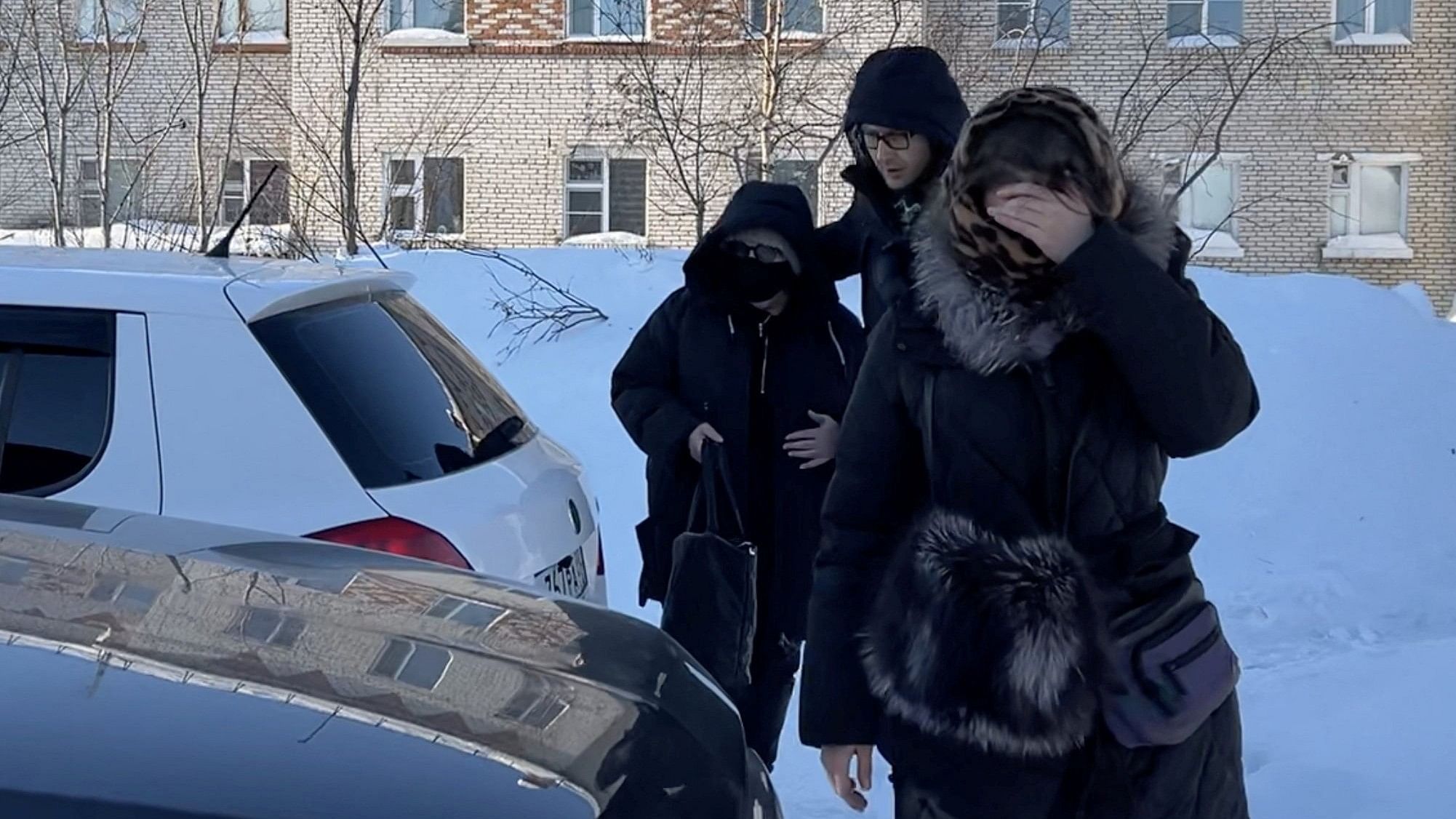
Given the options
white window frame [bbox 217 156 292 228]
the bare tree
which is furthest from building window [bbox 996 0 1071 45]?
the bare tree

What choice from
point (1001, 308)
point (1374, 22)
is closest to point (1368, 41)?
point (1374, 22)

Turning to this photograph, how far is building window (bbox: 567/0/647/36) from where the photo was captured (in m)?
18.0

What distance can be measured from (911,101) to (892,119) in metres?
0.06

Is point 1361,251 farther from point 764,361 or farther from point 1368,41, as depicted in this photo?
point 764,361

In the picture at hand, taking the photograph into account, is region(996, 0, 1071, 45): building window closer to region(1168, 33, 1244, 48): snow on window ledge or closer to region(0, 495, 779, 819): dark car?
region(1168, 33, 1244, 48): snow on window ledge

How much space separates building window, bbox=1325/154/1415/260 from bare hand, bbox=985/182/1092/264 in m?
18.3

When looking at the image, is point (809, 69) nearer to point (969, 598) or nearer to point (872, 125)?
point (872, 125)

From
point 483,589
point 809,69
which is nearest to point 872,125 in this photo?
point 483,589

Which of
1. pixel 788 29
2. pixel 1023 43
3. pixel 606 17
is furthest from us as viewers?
pixel 606 17

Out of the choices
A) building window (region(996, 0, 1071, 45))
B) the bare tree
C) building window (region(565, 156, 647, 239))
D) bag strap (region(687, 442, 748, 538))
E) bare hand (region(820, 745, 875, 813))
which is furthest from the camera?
building window (region(565, 156, 647, 239))

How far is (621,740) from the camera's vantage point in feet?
6.47

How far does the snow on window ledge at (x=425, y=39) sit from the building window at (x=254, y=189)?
202cm

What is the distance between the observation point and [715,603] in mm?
3664

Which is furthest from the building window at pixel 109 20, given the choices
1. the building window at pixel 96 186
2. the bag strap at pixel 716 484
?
the bag strap at pixel 716 484
